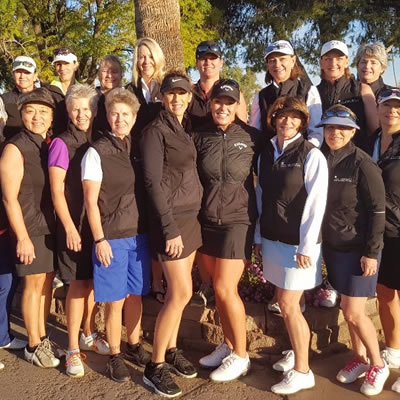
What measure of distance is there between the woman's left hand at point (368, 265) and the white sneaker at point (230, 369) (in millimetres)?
1211

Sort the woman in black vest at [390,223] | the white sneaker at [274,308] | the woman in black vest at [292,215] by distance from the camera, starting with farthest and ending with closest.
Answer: the white sneaker at [274,308]
the woman in black vest at [390,223]
the woman in black vest at [292,215]

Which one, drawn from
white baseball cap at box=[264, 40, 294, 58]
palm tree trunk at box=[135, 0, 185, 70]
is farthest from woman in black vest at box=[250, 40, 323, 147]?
palm tree trunk at box=[135, 0, 185, 70]

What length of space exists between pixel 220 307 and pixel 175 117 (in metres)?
1.54

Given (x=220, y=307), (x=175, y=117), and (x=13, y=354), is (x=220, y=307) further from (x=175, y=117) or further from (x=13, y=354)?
(x=13, y=354)

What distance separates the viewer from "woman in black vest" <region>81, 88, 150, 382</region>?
3480mm

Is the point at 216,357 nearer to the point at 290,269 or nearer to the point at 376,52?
the point at 290,269

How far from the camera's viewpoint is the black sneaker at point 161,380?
3518 millimetres

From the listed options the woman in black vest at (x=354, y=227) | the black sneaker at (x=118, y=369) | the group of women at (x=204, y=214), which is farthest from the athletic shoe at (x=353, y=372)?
the black sneaker at (x=118, y=369)

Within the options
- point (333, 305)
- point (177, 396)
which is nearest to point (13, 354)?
point (177, 396)

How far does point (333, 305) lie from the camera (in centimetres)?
425

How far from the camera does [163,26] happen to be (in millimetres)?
6520

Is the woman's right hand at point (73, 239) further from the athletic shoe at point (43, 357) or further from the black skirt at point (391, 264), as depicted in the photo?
the black skirt at point (391, 264)

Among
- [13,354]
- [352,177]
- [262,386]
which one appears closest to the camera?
[352,177]

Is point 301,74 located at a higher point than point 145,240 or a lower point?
higher
